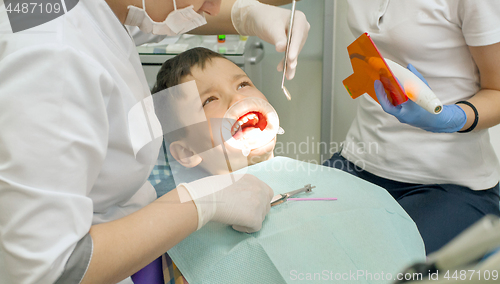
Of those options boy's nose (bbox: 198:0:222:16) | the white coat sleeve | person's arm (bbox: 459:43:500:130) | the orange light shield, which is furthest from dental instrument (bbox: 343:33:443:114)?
the white coat sleeve

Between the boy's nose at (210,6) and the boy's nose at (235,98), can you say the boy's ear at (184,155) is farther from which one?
the boy's nose at (210,6)

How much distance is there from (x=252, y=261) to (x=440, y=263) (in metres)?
0.55

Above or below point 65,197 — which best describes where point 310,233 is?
below

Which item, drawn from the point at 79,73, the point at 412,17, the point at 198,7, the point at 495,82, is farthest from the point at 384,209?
the point at 79,73

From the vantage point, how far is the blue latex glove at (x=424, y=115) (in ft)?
3.10

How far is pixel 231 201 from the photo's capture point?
2.73 feet

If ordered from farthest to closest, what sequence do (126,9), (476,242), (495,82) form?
(495,82)
(126,9)
(476,242)

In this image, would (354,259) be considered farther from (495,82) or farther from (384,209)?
(495,82)

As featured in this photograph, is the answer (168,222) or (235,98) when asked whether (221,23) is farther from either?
(168,222)

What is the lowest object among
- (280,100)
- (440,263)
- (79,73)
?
(280,100)

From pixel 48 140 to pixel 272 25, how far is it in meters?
0.66

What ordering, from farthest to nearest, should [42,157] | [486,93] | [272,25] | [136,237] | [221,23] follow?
[221,23]
[486,93]
[272,25]
[136,237]
[42,157]

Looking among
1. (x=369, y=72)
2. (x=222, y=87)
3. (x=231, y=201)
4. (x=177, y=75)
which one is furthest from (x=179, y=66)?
(x=369, y=72)

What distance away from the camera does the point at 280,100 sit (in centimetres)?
104
